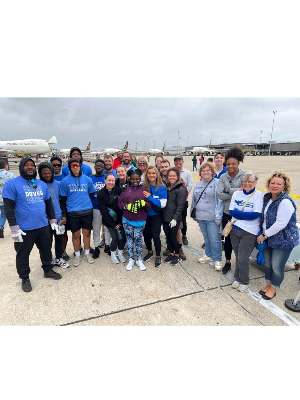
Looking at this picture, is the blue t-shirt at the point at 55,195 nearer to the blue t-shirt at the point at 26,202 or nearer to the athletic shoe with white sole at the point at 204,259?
the blue t-shirt at the point at 26,202

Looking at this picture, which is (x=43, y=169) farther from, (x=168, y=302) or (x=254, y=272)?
(x=254, y=272)

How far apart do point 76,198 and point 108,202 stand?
1.80 ft

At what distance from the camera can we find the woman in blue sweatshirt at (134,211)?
133 inches

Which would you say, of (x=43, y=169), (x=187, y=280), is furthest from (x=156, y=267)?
(x=43, y=169)

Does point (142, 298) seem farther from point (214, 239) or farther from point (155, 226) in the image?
point (214, 239)

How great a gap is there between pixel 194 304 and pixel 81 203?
2.39m

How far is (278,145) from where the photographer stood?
75.2 meters

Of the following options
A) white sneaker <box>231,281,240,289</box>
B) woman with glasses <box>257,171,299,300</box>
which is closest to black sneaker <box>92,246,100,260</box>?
white sneaker <box>231,281,240,289</box>

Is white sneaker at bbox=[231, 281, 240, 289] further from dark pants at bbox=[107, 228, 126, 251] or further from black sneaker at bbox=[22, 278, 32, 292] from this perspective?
black sneaker at bbox=[22, 278, 32, 292]

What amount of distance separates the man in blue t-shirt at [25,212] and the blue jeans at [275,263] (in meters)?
3.28

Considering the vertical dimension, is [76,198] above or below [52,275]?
above

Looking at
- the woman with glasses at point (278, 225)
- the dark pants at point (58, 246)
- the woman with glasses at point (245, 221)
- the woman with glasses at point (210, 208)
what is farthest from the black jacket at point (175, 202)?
the dark pants at point (58, 246)

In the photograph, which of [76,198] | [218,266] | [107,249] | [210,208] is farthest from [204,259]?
[76,198]

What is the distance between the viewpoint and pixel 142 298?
2.77 meters
